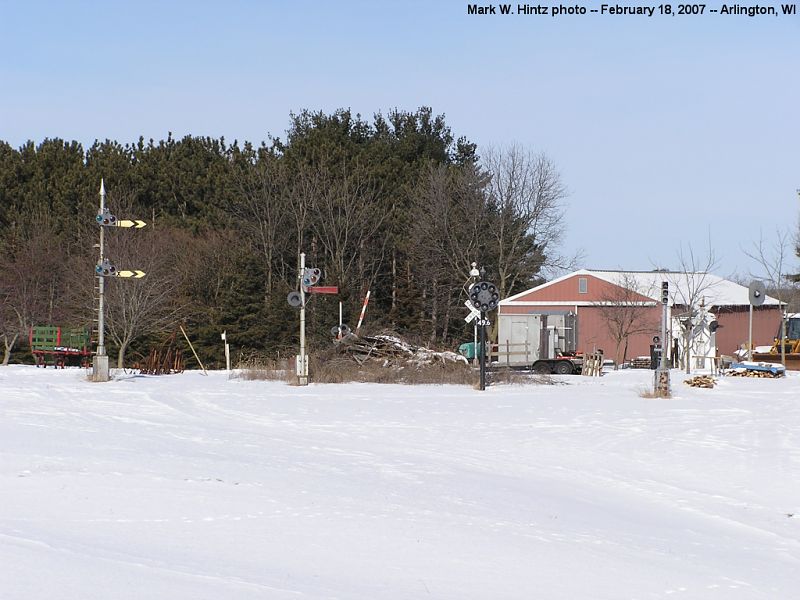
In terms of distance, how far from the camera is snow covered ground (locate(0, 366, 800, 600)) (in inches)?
301

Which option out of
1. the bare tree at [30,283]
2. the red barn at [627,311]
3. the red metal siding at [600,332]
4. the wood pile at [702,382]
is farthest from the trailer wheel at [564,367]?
the bare tree at [30,283]

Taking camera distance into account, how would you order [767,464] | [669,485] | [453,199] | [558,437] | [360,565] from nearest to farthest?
[360,565]
[669,485]
[767,464]
[558,437]
[453,199]

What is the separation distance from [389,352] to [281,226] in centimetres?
2504

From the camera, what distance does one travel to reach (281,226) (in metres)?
58.4

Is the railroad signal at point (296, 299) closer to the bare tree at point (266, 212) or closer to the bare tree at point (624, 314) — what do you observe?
the bare tree at point (266, 212)

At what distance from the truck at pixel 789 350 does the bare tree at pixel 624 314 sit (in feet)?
25.3

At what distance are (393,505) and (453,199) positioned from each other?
47.2 m

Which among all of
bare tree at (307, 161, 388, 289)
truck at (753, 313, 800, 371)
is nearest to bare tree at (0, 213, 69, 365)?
bare tree at (307, 161, 388, 289)

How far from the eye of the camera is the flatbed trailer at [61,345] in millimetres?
38406

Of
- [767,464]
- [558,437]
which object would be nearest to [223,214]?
[558,437]

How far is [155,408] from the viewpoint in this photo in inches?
879

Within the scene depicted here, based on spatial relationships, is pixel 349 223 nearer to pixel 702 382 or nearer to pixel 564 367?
pixel 564 367

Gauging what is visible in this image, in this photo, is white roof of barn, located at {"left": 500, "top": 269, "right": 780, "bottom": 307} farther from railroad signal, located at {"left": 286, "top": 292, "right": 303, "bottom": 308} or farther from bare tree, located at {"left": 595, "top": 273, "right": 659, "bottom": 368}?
railroad signal, located at {"left": 286, "top": 292, "right": 303, "bottom": 308}

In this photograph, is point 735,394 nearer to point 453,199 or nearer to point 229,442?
point 229,442
